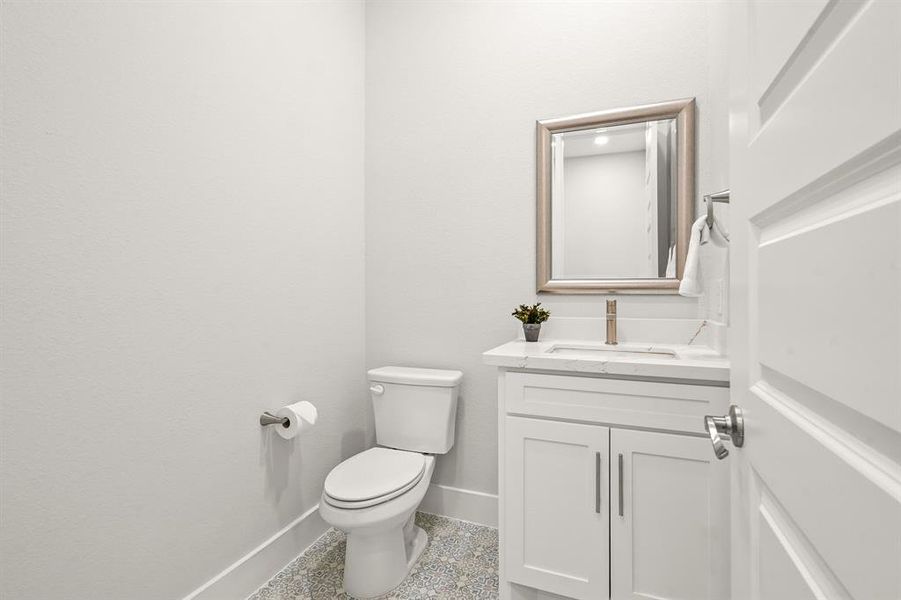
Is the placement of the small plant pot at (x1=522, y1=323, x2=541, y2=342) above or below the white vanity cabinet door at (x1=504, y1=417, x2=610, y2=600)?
above

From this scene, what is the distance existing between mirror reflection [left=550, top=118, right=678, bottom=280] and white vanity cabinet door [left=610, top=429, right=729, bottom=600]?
0.77m

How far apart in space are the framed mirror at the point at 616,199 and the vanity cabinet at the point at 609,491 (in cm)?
61

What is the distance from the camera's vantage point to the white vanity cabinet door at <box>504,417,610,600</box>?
130 cm

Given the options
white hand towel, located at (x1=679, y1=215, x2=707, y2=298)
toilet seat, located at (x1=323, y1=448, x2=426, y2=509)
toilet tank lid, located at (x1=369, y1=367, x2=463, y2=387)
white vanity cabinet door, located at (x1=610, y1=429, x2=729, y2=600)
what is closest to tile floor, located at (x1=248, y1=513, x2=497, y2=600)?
toilet seat, located at (x1=323, y1=448, x2=426, y2=509)

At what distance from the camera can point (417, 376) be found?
1.88 meters

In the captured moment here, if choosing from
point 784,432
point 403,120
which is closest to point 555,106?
point 403,120

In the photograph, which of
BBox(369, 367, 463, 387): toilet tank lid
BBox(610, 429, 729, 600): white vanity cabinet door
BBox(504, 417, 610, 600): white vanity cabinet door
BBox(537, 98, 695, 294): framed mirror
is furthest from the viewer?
BBox(369, 367, 463, 387): toilet tank lid

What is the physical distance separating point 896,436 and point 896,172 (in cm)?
20

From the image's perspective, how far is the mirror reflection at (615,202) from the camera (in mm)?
1697

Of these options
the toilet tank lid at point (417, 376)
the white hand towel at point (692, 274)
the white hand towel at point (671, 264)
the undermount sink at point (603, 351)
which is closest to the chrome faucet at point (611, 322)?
the undermount sink at point (603, 351)

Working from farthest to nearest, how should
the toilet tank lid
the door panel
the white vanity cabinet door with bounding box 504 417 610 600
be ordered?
the toilet tank lid < the white vanity cabinet door with bounding box 504 417 610 600 < the door panel

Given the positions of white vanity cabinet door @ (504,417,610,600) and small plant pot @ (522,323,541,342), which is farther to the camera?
small plant pot @ (522,323,541,342)

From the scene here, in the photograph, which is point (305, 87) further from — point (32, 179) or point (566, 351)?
point (566, 351)

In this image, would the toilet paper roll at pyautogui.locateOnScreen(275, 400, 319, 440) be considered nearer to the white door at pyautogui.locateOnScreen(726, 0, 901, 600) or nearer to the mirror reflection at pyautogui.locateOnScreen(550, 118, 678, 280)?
the mirror reflection at pyautogui.locateOnScreen(550, 118, 678, 280)
